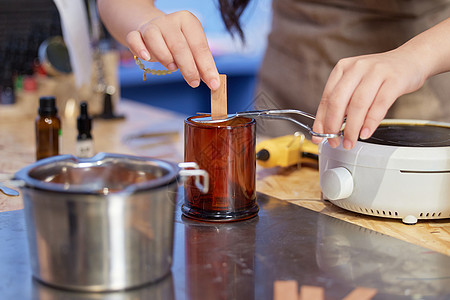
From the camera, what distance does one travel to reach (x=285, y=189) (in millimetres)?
1046

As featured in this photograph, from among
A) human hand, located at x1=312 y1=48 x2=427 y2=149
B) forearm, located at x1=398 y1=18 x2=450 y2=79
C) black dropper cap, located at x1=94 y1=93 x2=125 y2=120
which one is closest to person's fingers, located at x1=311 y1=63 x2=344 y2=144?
human hand, located at x1=312 y1=48 x2=427 y2=149

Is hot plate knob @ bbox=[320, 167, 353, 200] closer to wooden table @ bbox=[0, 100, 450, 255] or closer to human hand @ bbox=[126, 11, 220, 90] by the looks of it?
wooden table @ bbox=[0, 100, 450, 255]

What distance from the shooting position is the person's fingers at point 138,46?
2.90 ft

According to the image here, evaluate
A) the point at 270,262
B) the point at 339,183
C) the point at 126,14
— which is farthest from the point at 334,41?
the point at 270,262

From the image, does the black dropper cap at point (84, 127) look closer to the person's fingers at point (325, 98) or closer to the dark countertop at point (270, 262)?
the dark countertop at point (270, 262)

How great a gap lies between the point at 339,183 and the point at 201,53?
0.28 m

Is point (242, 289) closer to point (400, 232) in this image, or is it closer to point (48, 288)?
point (48, 288)

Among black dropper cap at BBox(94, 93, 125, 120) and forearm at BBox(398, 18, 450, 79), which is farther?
black dropper cap at BBox(94, 93, 125, 120)

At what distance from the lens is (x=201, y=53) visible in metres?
0.85

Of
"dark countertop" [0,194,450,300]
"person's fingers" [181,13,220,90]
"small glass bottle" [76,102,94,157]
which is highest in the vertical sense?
"person's fingers" [181,13,220,90]

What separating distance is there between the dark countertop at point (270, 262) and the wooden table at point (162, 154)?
4 cm

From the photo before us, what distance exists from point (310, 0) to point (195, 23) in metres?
0.66

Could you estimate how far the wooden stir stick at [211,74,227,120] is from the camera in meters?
0.84

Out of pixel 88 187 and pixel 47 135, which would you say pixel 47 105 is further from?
pixel 88 187
